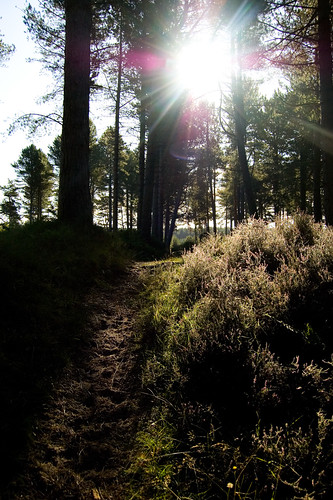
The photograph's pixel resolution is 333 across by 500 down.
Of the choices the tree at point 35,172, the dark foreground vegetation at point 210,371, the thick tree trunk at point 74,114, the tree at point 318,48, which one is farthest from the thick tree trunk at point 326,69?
the tree at point 35,172

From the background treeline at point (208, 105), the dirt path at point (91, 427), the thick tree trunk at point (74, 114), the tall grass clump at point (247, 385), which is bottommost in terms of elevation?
the dirt path at point (91, 427)

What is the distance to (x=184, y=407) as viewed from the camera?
2.31m

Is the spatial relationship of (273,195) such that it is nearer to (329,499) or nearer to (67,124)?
(67,124)

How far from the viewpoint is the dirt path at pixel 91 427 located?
1.95 metres

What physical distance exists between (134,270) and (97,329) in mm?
2764

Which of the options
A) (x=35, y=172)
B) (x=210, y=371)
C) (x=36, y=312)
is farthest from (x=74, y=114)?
(x=35, y=172)

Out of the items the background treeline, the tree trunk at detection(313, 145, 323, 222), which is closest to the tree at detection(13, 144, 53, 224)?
the background treeline

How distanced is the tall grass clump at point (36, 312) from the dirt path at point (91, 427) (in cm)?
16

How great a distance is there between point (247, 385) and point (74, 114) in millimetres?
7226

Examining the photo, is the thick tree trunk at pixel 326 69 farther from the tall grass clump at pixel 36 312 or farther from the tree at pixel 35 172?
the tree at pixel 35 172

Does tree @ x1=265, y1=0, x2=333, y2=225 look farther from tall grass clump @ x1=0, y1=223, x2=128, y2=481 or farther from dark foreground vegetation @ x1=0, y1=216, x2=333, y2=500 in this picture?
tall grass clump @ x1=0, y1=223, x2=128, y2=481

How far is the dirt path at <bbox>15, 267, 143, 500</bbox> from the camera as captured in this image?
195cm

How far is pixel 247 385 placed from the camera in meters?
2.36

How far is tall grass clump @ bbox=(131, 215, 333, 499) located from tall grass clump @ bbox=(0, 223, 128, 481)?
39.3 inches
